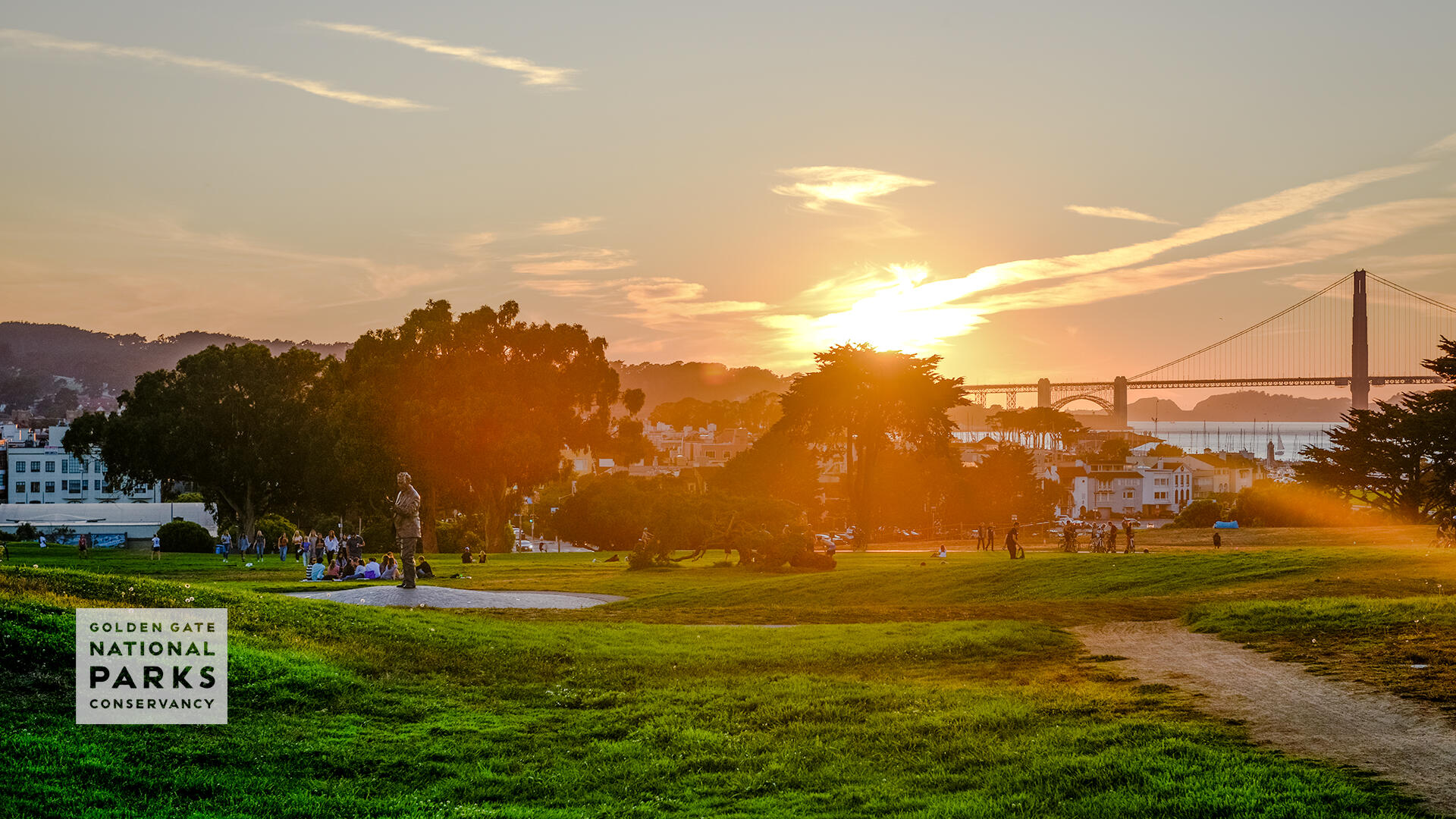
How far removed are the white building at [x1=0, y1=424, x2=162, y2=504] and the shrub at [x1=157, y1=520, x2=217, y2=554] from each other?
106 meters

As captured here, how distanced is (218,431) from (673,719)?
210ft

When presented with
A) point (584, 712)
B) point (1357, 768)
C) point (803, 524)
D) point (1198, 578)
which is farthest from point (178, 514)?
point (1357, 768)

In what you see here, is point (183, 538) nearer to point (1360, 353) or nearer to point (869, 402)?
point (869, 402)

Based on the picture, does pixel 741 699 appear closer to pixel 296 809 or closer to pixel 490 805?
pixel 490 805

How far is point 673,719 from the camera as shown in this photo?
12000mm

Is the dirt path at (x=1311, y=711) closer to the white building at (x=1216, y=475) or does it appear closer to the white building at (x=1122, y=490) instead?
the white building at (x=1122, y=490)

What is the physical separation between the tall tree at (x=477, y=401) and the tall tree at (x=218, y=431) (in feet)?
26.1

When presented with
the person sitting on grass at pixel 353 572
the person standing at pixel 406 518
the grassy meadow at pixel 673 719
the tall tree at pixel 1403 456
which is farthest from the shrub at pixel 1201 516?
the person standing at pixel 406 518

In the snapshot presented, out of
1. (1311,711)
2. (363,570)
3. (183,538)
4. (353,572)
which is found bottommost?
(183,538)

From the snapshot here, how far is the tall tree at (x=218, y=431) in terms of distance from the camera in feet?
223

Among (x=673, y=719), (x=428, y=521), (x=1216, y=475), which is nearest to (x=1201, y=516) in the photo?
(x=428, y=521)

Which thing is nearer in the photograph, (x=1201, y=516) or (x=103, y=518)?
(x=1201, y=516)

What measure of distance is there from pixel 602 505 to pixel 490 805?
2385 inches

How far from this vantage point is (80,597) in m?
13.6
